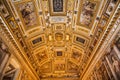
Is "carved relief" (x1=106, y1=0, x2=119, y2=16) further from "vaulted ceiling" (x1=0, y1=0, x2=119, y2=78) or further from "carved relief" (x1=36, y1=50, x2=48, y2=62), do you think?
"carved relief" (x1=36, y1=50, x2=48, y2=62)

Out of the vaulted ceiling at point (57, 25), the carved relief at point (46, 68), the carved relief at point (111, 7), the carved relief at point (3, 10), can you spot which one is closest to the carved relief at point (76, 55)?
the vaulted ceiling at point (57, 25)

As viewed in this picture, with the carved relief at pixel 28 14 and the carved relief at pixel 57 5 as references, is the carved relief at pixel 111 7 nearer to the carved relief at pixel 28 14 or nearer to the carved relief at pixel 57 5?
the carved relief at pixel 57 5

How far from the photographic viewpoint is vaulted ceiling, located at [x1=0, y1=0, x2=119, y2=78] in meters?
9.42

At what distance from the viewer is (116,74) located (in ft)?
28.0

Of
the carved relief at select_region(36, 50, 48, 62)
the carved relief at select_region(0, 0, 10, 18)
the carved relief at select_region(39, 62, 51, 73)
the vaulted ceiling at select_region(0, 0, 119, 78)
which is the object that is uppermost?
the carved relief at select_region(0, 0, 10, 18)

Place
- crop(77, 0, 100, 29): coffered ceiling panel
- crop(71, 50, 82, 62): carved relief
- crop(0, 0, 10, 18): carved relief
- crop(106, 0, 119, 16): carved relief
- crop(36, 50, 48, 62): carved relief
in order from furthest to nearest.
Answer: crop(71, 50, 82, 62): carved relief < crop(36, 50, 48, 62): carved relief < crop(77, 0, 100, 29): coffered ceiling panel < crop(0, 0, 10, 18): carved relief < crop(106, 0, 119, 16): carved relief

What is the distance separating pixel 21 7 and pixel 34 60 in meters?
6.97

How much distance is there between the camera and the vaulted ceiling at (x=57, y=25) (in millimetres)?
9422

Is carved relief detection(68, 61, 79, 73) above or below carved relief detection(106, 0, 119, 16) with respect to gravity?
below

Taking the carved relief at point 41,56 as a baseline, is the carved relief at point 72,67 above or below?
below

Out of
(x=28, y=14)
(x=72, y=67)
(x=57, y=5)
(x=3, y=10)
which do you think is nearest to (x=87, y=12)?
(x=57, y=5)

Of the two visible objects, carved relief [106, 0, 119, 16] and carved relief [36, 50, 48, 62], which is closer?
carved relief [106, 0, 119, 16]

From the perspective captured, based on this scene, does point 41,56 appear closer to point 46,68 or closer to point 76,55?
point 46,68

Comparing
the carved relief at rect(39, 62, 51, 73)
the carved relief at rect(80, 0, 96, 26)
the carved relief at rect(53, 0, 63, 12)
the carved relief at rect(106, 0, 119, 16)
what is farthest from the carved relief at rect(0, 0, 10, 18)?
the carved relief at rect(39, 62, 51, 73)
